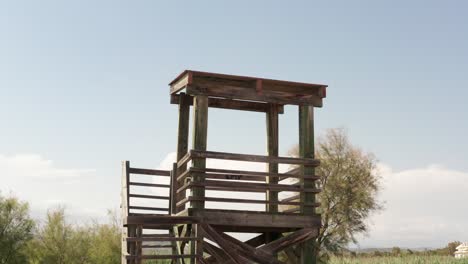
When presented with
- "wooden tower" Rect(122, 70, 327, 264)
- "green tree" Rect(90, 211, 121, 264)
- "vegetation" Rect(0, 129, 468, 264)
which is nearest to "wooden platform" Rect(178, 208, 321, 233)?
"wooden tower" Rect(122, 70, 327, 264)

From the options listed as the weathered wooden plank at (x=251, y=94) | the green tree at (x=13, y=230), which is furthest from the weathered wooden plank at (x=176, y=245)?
the green tree at (x=13, y=230)

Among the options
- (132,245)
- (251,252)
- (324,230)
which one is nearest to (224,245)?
(251,252)

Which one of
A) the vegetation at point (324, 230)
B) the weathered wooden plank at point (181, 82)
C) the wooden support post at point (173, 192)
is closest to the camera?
the weathered wooden plank at point (181, 82)

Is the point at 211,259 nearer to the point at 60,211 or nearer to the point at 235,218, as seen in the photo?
the point at 235,218

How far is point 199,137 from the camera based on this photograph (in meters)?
16.0

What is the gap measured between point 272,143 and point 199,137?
3479 mm

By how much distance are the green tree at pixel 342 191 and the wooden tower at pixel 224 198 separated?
16.3 m

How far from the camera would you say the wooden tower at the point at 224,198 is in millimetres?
15561

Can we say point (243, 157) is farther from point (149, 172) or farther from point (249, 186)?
point (149, 172)

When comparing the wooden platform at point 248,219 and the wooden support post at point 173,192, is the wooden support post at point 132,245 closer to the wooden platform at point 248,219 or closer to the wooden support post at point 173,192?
the wooden platform at point 248,219

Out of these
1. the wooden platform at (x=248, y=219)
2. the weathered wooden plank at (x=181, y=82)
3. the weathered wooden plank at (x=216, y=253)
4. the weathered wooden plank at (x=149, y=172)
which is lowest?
the weathered wooden plank at (x=216, y=253)

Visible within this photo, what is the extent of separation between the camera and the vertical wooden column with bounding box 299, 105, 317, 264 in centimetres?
1692

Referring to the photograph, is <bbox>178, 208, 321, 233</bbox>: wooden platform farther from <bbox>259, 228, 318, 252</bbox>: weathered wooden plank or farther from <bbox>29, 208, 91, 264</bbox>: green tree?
<bbox>29, 208, 91, 264</bbox>: green tree

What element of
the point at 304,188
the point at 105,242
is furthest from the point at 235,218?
the point at 105,242
